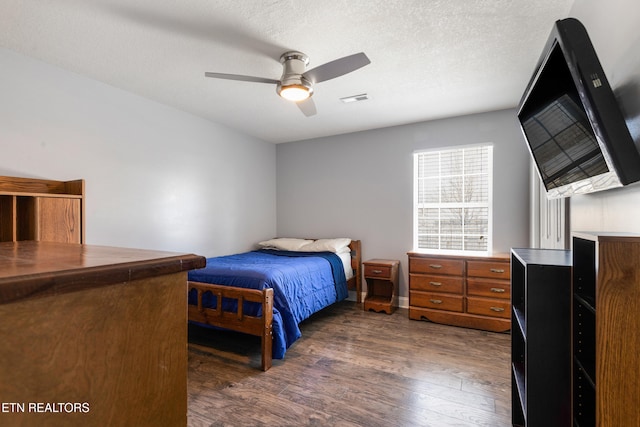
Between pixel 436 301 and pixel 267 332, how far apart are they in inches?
78.5

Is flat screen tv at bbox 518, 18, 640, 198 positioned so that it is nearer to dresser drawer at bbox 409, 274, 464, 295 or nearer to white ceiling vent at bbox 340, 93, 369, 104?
white ceiling vent at bbox 340, 93, 369, 104

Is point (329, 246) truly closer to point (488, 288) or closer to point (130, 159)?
point (488, 288)

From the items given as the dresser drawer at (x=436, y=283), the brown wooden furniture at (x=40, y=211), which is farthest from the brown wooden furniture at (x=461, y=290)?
the brown wooden furniture at (x=40, y=211)

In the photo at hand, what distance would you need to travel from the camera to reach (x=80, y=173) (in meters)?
2.66

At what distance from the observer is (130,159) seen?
304cm

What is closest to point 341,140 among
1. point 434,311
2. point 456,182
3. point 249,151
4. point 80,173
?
point 249,151

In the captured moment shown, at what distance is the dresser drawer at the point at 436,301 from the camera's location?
3379 mm

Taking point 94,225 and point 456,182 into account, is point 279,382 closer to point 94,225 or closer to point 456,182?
point 94,225

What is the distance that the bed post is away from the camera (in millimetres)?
2422

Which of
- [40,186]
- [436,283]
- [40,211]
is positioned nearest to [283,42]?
[40,211]

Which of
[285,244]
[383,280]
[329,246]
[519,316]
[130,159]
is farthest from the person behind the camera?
[285,244]

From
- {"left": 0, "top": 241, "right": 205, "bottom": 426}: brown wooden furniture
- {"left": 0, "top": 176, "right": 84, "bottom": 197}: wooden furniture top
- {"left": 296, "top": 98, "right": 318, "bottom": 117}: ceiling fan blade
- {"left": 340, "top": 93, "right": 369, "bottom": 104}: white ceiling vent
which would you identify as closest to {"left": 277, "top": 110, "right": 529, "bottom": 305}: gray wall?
{"left": 340, "top": 93, "right": 369, "bottom": 104}: white ceiling vent

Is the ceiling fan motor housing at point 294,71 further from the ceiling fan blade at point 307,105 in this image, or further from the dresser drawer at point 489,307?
the dresser drawer at point 489,307

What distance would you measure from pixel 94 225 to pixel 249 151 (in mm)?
2315
